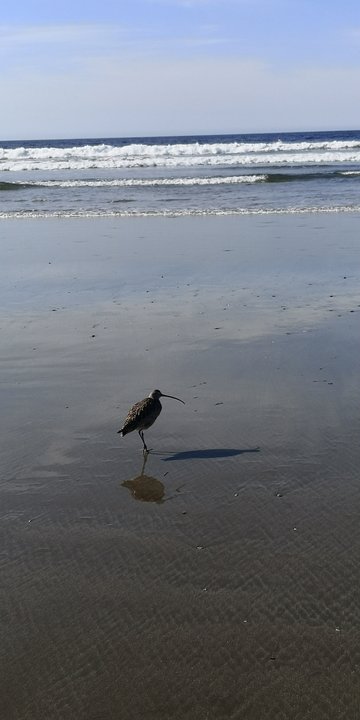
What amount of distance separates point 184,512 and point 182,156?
1878 inches

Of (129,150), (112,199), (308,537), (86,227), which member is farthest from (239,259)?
(129,150)

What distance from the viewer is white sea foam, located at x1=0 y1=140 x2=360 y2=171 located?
41.2 metres

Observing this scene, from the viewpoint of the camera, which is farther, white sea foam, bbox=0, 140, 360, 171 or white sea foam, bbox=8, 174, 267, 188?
white sea foam, bbox=0, 140, 360, 171

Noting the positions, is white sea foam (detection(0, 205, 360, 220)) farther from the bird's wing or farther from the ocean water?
the bird's wing

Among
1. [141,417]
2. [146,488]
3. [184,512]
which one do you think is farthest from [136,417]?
[184,512]

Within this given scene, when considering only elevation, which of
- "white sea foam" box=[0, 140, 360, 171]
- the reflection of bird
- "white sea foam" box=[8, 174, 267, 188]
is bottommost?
"white sea foam" box=[0, 140, 360, 171]

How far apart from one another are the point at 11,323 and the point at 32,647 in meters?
5.81

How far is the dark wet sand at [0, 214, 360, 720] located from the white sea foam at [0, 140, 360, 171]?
3279 cm

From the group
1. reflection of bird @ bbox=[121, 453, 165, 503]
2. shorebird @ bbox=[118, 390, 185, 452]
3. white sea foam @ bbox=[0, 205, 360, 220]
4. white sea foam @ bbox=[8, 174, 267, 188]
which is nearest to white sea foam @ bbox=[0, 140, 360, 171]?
white sea foam @ bbox=[8, 174, 267, 188]

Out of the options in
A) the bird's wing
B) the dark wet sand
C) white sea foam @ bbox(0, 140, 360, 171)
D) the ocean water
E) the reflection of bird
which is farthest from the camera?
white sea foam @ bbox(0, 140, 360, 171)

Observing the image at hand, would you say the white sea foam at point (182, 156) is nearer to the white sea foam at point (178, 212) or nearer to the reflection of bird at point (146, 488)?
the white sea foam at point (178, 212)

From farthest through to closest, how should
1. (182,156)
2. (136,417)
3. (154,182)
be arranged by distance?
(182,156) → (154,182) → (136,417)

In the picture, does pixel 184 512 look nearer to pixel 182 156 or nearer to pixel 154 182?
pixel 154 182

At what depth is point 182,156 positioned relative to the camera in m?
50.1
